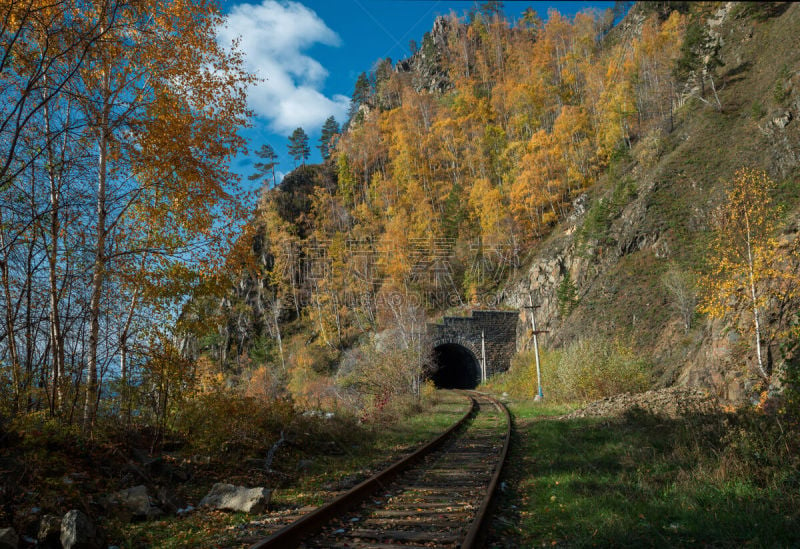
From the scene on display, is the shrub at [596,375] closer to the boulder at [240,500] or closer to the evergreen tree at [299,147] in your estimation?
the boulder at [240,500]

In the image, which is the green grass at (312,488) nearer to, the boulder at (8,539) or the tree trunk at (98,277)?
the boulder at (8,539)

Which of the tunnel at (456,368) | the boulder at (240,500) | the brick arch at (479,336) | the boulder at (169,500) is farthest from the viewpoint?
the tunnel at (456,368)

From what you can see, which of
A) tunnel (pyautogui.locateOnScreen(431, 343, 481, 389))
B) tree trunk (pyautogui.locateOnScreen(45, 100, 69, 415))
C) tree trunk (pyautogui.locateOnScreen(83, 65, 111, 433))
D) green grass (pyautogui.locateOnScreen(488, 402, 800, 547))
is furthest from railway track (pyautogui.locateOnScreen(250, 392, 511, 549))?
tunnel (pyautogui.locateOnScreen(431, 343, 481, 389))

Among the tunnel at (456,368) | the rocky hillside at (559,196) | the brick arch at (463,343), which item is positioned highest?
the rocky hillside at (559,196)

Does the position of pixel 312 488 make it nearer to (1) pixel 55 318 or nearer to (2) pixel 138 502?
(2) pixel 138 502

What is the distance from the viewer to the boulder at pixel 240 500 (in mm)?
5066

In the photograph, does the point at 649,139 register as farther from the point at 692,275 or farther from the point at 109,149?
the point at 109,149

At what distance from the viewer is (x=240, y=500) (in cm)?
516

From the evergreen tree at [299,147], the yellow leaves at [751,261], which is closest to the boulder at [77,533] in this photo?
the yellow leaves at [751,261]

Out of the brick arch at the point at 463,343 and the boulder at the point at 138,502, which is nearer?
the boulder at the point at 138,502

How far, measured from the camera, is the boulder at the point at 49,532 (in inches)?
152

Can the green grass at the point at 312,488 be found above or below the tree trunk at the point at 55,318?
below

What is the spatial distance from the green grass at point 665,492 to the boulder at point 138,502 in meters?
3.71

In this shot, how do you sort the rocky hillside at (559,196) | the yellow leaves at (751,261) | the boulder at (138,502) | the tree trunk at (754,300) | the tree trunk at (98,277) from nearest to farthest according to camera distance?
the boulder at (138,502) → the tree trunk at (98,277) → the tree trunk at (754,300) → the yellow leaves at (751,261) → the rocky hillside at (559,196)
